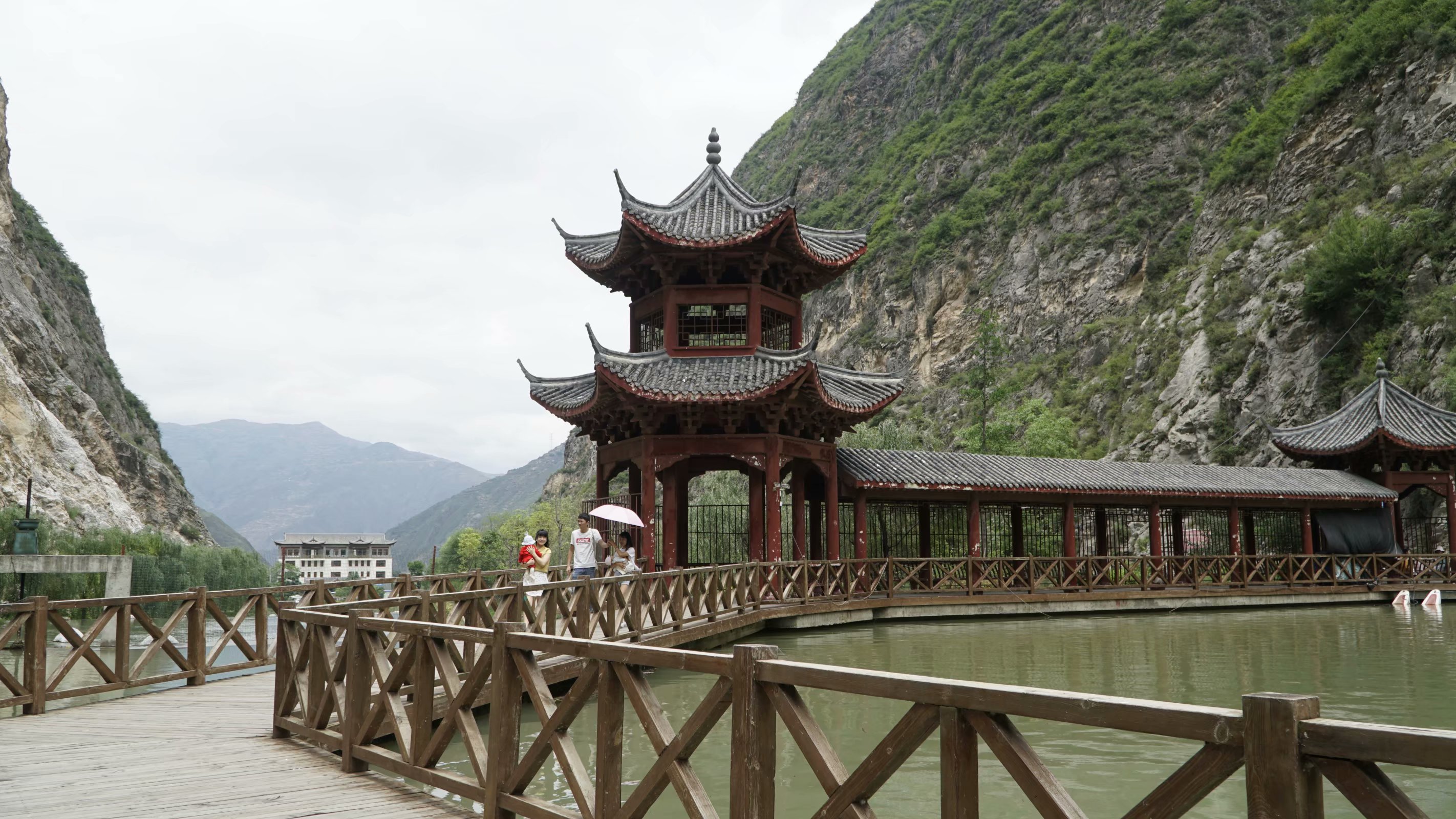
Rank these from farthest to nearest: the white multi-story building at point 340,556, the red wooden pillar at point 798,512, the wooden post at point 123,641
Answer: the white multi-story building at point 340,556
the red wooden pillar at point 798,512
the wooden post at point 123,641

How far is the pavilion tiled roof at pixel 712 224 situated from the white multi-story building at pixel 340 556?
95.9 m

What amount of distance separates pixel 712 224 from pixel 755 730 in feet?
48.7

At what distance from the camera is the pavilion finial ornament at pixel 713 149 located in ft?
62.6

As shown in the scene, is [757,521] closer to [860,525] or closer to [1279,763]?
[860,525]

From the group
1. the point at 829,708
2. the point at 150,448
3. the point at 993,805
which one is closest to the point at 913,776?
the point at 993,805

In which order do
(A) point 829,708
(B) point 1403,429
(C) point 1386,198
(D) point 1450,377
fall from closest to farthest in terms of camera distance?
(A) point 829,708
(B) point 1403,429
(D) point 1450,377
(C) point 1386,198

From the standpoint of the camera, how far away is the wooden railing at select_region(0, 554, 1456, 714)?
25.2 feet

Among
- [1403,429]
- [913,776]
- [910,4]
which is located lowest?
[913,776]

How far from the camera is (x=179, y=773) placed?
17.7ft

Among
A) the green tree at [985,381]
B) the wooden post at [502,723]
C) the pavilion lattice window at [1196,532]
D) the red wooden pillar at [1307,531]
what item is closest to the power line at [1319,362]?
the pavilion lattice window at [1196,532]

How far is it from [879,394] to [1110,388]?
22.5 m

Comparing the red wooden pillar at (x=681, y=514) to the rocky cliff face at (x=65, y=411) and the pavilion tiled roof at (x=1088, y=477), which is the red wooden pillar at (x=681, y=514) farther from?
the rocky cliff face at (x=65, y=411)

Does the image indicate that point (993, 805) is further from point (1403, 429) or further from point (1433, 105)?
point (1433, 105)

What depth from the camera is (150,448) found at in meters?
49.5
